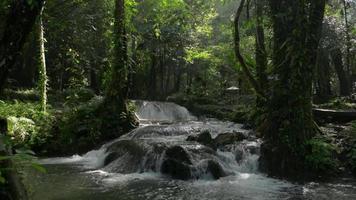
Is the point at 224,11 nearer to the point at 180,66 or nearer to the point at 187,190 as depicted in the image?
the point at 180,66

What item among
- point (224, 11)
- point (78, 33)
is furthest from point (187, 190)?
point (224, 11)

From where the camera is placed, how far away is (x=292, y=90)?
31.9 feet

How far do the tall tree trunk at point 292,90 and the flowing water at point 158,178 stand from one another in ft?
2.11

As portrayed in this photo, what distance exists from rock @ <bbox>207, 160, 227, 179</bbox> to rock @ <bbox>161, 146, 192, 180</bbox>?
0.50 metres

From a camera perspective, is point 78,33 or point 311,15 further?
point 78,33

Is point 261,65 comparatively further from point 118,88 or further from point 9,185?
point 9,185

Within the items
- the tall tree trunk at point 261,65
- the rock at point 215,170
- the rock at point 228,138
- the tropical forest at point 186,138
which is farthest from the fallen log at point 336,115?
the rock at point 215,170

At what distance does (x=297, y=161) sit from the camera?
9453 mm

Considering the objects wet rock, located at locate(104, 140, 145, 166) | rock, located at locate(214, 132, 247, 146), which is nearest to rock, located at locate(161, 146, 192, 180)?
wet rock, located at locate(104, 140, 145, 166)

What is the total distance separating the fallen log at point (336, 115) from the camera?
13.6 metres

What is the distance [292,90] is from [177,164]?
3340 mm

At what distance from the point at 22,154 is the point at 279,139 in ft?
25.8

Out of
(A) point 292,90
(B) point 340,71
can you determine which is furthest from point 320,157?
(B) point 340,71

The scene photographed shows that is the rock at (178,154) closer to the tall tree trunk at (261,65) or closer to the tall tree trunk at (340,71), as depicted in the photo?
the tall tree trunk at (261,65)
